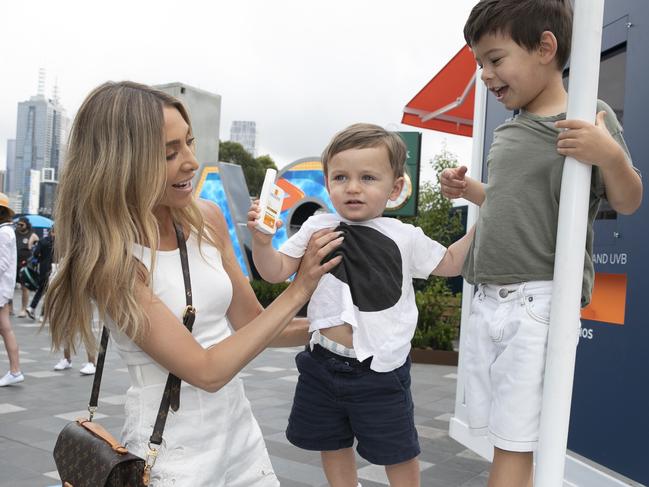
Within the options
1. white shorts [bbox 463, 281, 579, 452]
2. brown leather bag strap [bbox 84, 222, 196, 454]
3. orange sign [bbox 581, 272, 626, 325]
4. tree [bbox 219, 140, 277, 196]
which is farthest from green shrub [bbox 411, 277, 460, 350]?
tree [bbox 219, 140, 277, 196]

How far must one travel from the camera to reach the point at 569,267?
134 cm

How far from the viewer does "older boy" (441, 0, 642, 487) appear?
1.66 meters

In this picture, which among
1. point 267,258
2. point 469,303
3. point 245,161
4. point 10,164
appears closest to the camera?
point 267,258

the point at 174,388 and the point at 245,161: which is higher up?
the point at 245,161

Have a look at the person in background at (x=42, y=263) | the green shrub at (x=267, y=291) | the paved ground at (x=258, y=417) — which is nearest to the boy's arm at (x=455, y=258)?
the paved ground at (x=258, y=417)

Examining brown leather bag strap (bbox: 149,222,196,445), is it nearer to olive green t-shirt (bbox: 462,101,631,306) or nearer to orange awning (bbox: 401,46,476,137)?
olive green t-shirt (bbox: 462,101,631,306)

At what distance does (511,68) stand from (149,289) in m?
1.12

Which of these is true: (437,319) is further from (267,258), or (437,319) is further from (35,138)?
(35,138)

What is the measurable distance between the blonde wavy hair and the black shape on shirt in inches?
24.9

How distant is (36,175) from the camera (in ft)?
286

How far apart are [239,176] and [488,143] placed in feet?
34.5

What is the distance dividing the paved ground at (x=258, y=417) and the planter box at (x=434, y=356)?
0.75ft

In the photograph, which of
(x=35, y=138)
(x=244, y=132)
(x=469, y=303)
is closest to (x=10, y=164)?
(x=35, y=138)

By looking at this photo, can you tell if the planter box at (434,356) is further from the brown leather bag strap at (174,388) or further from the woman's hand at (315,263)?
the brown leather bag strap at (174,388)
